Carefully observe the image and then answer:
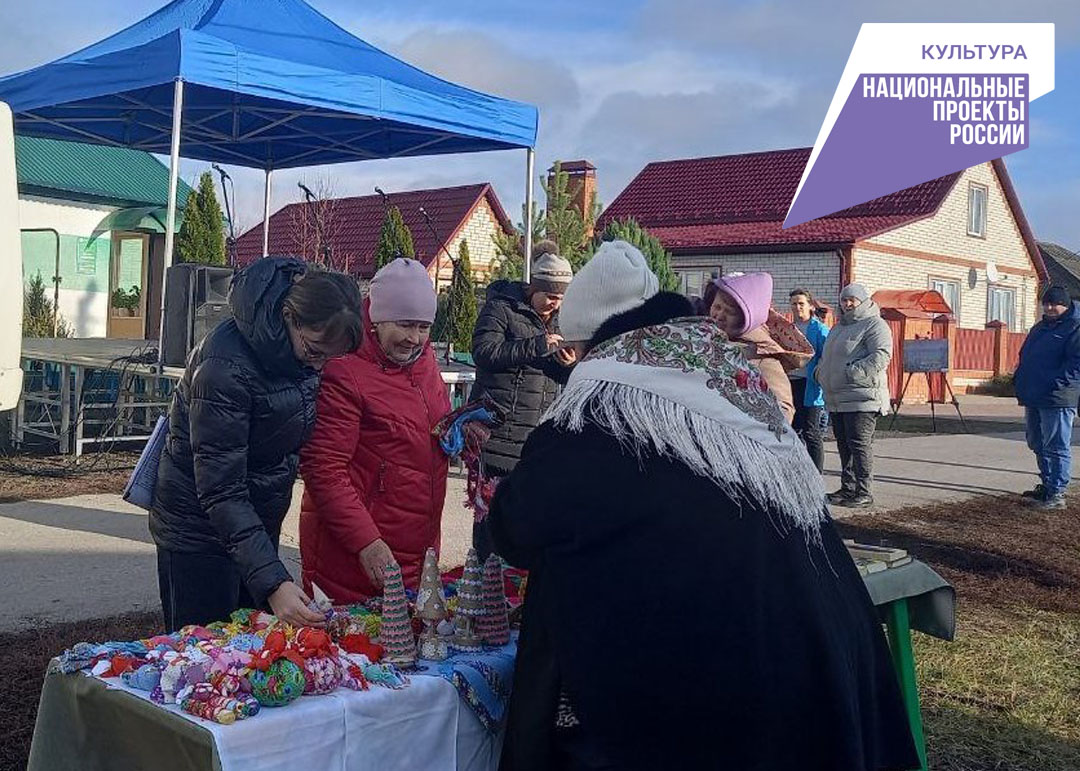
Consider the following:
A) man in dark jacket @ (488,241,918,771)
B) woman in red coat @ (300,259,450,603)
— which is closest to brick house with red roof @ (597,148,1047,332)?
woman in red coat @ (300,259,450,603)

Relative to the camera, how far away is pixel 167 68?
8070 millimetres

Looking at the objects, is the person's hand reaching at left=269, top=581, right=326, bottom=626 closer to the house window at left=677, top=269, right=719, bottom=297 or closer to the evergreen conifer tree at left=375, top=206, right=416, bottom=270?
the evergreen conifer tree at left=375, top=206, right=416, bottom=270

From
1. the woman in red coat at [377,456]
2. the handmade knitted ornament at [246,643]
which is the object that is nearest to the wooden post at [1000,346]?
the woman in red coat at [377,456]

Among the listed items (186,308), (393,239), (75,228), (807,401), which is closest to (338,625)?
(807,401)

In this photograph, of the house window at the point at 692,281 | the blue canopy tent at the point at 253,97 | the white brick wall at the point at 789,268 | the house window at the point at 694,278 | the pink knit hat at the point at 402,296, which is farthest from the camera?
the house window at the point at 692,281

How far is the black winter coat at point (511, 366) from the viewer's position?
15.7 ft

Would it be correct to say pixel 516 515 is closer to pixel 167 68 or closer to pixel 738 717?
pixel 738 717

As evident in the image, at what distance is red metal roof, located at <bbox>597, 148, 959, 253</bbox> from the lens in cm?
2478

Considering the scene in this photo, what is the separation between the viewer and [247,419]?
2.73 meters

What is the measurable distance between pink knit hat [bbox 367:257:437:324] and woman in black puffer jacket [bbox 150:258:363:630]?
15.2 inches

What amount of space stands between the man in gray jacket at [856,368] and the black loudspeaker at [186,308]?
4.97m

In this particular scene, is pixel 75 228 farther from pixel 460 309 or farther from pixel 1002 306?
pixel 1002 306

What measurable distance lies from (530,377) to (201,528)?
89.1 inches

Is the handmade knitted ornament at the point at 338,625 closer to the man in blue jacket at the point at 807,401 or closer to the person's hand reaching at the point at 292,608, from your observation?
the person's hand reaching at the point at 292,608
